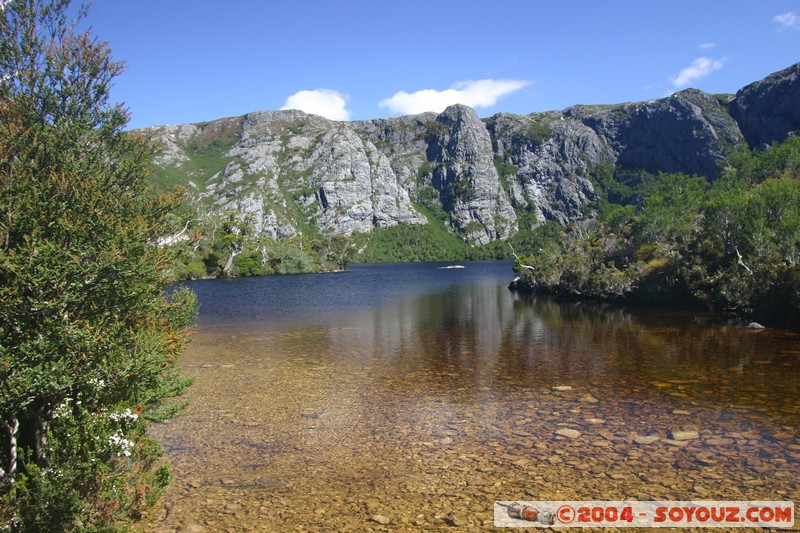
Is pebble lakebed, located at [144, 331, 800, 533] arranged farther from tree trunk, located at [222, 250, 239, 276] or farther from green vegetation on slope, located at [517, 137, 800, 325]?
tree trunk, located at [222, 250, 239, 276]

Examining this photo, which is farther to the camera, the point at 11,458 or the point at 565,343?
the point at 565,343

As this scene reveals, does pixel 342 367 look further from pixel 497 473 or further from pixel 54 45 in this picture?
pixel 54 45

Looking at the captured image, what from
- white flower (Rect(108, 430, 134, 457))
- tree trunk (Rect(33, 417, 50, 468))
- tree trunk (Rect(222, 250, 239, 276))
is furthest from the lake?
tree trunk (Rect(222, 250, 239, 276))

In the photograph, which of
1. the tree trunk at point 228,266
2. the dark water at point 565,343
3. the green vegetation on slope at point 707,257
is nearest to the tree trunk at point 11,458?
the dark water at point 565,343

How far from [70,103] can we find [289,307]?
43.3m

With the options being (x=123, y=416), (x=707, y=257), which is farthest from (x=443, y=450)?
(x=707, y=257)

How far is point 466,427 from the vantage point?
594 inches

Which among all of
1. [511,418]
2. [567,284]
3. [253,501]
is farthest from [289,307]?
[253,501]

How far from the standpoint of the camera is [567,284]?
60594mm

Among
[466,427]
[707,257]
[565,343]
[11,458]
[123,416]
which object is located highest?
[707,257]

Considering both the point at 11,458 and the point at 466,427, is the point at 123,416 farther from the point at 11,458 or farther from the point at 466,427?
the point at 466,427

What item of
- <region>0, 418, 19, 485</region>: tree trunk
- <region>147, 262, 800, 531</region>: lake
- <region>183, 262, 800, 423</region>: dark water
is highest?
<region>0, 418, 19, 485</region>: tree trunk

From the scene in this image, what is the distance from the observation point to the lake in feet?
34.3

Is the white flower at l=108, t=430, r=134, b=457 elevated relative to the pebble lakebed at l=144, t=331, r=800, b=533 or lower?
elevated
